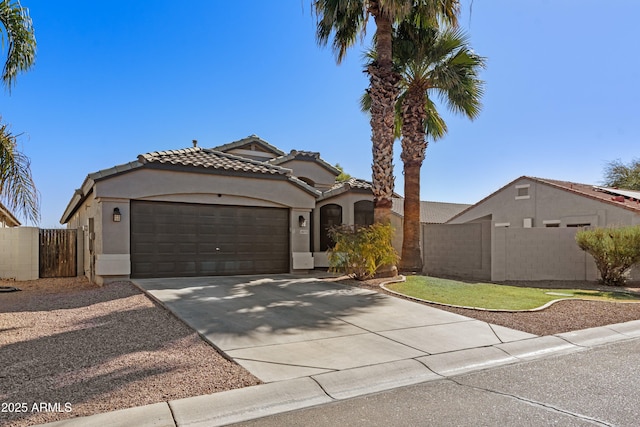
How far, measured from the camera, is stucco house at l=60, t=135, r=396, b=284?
521 inches

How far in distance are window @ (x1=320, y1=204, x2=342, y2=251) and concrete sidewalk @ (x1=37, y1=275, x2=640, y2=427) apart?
7068mm

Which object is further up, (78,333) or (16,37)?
(16,37)

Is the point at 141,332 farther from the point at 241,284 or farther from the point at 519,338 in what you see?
the point at 519,338

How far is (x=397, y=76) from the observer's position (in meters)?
15.3

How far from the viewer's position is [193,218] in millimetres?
14469

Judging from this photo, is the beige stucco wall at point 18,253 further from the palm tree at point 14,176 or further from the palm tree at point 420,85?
the palm tree at point 420,85

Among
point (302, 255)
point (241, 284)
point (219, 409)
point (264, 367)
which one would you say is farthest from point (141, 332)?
point (302, 255)

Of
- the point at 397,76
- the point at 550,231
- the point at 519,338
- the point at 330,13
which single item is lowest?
the point at 519,338

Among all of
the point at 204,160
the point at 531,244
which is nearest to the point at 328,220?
the point at 204,160

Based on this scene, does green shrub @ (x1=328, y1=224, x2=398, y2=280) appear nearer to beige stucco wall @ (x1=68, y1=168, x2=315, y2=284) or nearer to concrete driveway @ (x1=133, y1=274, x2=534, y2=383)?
concrete driveway @ (x1=133, y1=274, x2=534, y2=383)

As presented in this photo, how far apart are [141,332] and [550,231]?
15.1 metres

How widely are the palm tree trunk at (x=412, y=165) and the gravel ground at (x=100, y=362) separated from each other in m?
10.7

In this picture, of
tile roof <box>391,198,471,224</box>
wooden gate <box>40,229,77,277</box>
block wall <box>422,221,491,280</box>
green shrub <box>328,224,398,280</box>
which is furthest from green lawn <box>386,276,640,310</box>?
tile roof <box>391,198,471,224</box>

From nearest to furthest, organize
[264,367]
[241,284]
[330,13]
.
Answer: [264,367] → [241,284] → [330,13]
